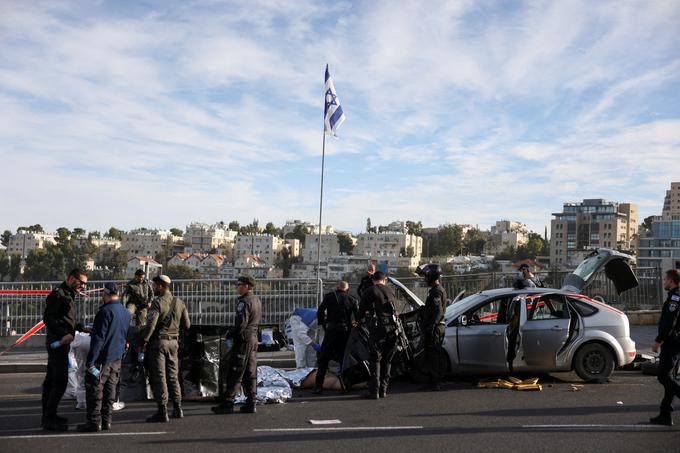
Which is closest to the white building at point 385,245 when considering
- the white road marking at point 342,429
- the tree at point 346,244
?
the tree at point 346,244

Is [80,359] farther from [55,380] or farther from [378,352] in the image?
[378,352]

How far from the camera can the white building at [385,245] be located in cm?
18262

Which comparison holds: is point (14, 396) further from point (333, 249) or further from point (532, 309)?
point (333, 249)

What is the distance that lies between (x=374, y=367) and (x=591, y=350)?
12.2 ft

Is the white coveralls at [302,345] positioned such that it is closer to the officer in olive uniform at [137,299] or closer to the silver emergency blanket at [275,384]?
the silver emergency blanket at [275,384]

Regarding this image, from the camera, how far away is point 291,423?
28.1 feet

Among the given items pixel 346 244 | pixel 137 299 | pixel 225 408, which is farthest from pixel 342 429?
pixel 346 244

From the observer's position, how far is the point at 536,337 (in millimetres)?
11117

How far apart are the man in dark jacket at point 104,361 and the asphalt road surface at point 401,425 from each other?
0.75 feet

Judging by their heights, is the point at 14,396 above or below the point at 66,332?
below

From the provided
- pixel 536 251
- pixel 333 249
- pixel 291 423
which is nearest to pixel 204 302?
pixel 291 423

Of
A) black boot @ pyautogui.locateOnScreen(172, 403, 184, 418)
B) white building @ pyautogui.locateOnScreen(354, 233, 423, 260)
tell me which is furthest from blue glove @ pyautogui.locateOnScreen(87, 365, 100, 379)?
white building @ pyautogui.locateOnScreen(354, 233, 423, 260)

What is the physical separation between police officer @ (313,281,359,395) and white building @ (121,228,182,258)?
156610 millimetres

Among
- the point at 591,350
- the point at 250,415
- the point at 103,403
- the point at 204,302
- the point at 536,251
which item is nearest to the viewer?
the point at 103,403
